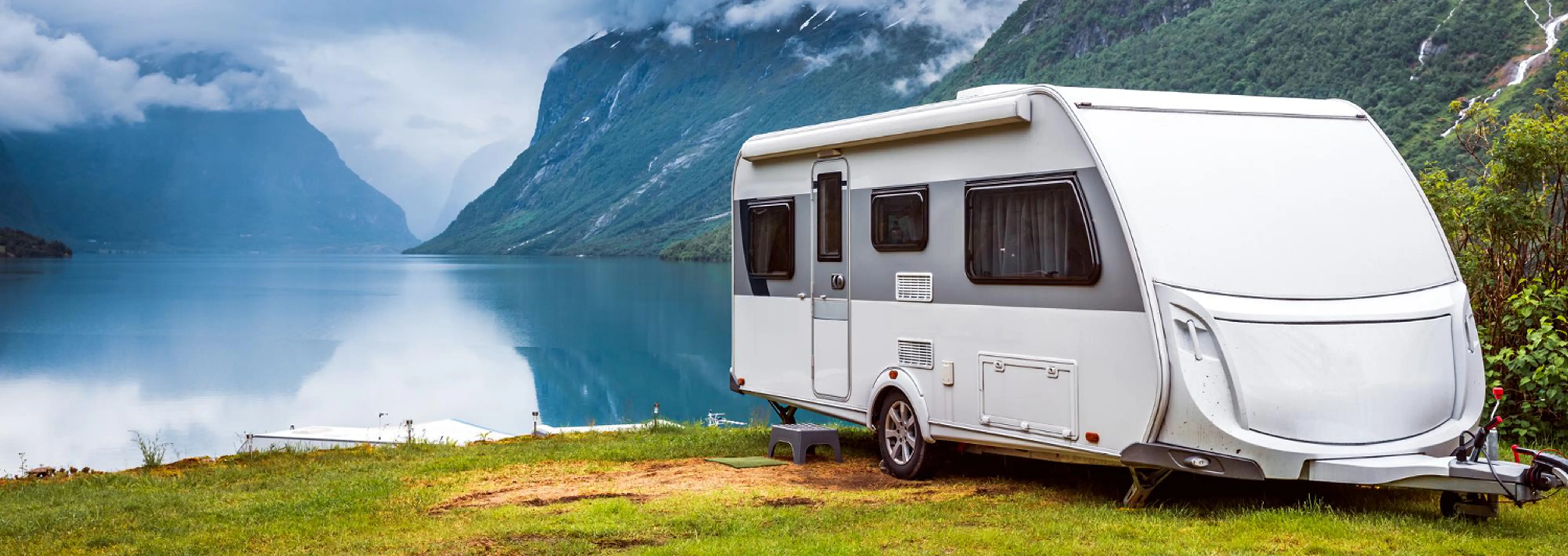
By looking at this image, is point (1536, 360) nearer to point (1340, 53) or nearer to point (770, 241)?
point (770, 241)

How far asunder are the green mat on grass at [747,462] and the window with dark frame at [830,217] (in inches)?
66.0

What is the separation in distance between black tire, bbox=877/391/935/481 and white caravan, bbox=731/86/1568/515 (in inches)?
1.0

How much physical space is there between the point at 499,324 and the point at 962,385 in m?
63.8

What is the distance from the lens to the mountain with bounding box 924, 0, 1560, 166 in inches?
3201

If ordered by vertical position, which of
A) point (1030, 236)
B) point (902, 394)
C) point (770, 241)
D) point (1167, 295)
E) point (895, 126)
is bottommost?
point (902, 394)

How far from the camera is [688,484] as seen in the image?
32.9ft

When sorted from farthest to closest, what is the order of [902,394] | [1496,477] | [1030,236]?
1. [902,394]
2. [1030,236]
3. [1496,477]

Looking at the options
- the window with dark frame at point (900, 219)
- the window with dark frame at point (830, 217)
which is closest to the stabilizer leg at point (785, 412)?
the window with dark frame at point (830, 217)

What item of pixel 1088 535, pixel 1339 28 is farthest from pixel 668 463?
pixel 1339 28

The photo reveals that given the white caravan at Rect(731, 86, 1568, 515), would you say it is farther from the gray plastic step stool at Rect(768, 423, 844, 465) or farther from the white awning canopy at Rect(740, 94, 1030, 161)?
the gray plastic step stool at Rect(768, 423, 844, 465)

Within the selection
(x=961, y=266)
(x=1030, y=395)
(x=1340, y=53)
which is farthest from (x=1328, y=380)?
(x=1340, y=53)

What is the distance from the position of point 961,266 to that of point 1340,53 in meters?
96.5

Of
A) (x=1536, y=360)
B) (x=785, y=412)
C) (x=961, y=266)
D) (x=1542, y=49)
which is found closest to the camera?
(x=961, y=266)

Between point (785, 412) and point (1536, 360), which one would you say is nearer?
point (1536, 360)
